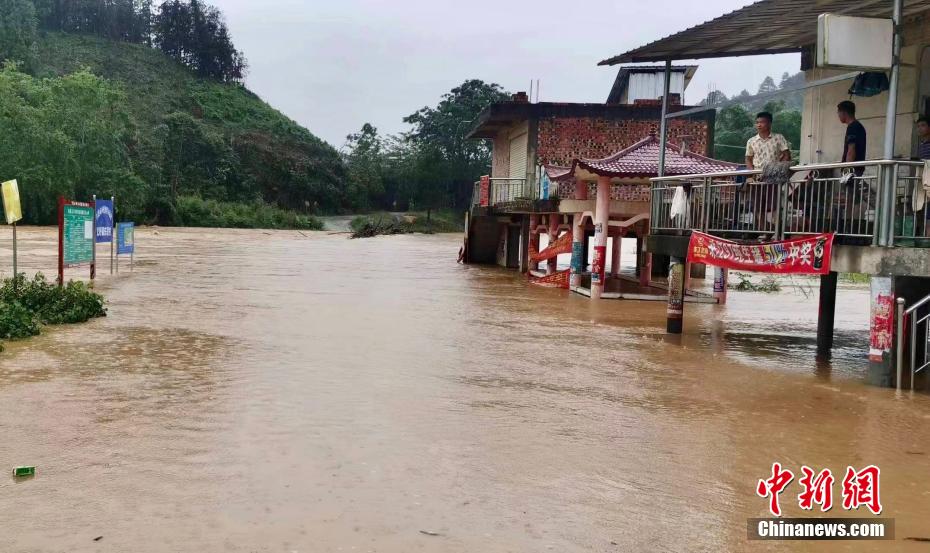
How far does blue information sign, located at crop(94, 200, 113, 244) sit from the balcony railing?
12.6 meters

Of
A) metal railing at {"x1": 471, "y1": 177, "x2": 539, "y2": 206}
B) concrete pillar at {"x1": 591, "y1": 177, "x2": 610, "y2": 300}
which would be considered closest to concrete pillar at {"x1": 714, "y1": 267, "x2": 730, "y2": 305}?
concrete pillar at {"x1": 591, "y1": 177, "x2": 610, "y2": 300}

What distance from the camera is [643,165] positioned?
17672 mm

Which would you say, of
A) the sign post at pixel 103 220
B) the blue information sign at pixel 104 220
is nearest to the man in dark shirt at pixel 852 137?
the sign post at pixel 103 220

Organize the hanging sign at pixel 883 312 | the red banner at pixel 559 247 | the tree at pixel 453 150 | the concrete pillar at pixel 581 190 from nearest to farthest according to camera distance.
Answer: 1. the hanging sign at pixel 883 312
2. the concrete pillar at pixel 581 190
3. the red banner at pixel 559 247
4. the tree at pixel 453 150

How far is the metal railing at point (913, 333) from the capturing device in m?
8.80

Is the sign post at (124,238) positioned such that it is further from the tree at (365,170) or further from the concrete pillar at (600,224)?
the tree at (365,170)

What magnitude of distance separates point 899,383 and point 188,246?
32.0 meters

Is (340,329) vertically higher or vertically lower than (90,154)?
lower

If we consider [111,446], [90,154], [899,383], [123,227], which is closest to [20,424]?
[111,446]

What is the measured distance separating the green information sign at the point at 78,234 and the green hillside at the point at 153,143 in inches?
1090

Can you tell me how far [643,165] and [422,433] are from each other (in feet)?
39.0

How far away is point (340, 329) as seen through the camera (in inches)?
515

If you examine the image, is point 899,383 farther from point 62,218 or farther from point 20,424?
point 62,218

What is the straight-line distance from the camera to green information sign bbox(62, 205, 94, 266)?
17384 mm
